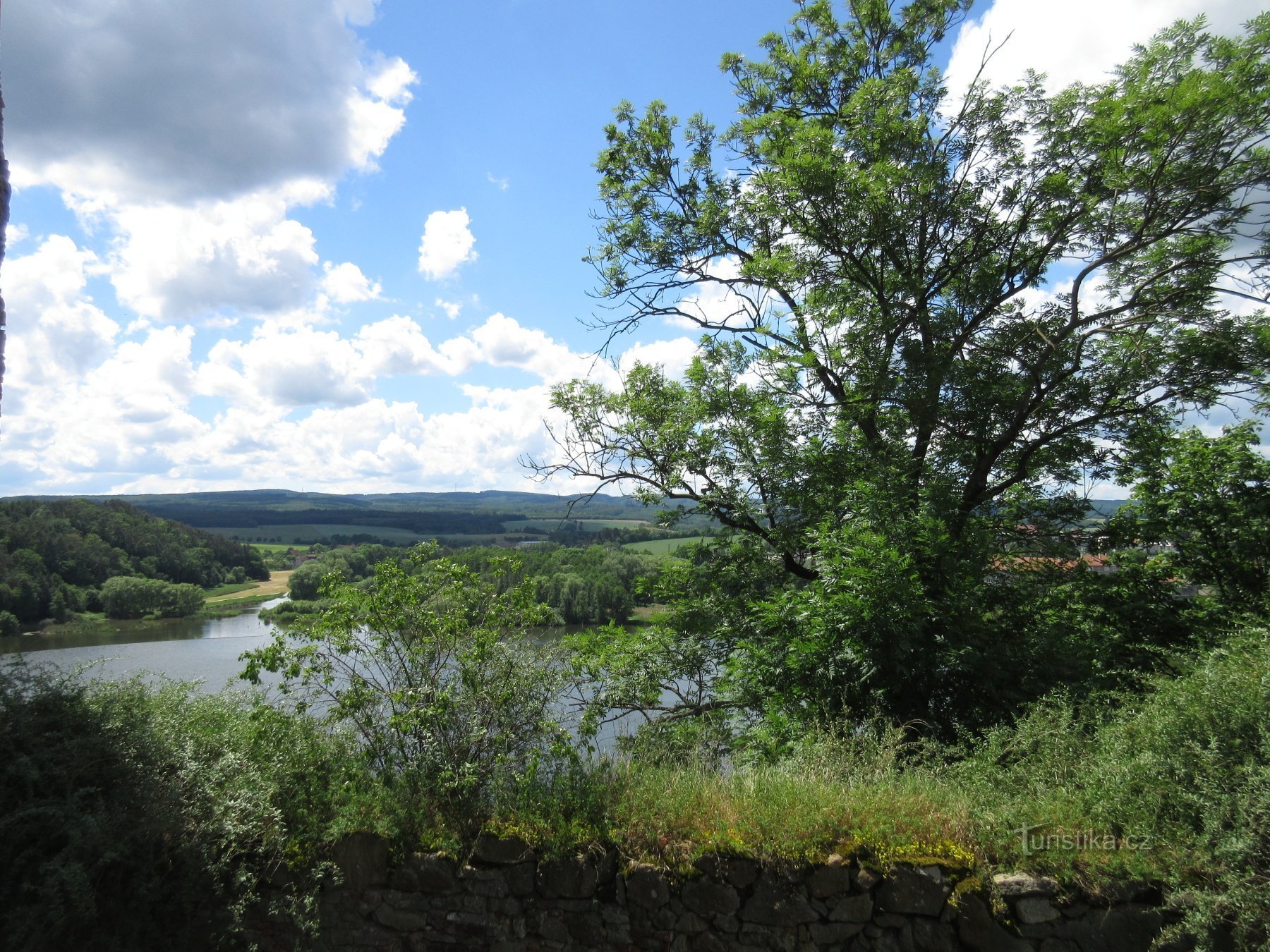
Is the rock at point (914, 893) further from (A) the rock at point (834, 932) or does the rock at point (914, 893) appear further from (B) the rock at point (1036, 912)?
(B) the rock at point (1036, 912)

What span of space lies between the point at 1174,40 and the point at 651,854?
8836 mm

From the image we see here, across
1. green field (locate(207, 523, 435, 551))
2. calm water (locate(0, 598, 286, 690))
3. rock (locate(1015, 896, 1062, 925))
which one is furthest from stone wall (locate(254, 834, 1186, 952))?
green field (locate(207, 523, 435, 551))

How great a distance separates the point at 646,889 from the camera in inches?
139

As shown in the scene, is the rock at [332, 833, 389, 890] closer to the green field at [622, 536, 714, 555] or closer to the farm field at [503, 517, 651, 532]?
the farm field at [503, 517, 651, 532]

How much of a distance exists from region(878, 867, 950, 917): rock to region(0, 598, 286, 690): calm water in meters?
7.99

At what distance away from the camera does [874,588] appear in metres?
Answer: 5.39

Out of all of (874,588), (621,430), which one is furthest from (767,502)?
(874,588)

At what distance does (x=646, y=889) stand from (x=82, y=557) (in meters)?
13.4

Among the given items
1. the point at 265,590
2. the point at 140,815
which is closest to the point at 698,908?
the point at 140,815

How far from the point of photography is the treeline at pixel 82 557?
9359 millimetres

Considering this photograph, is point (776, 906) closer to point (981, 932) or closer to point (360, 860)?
point (981, 932)

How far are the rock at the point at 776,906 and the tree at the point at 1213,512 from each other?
15.0 feet

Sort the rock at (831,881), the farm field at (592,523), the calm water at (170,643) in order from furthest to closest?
the calm water at (170,643) → the farm field at (592,523) → the rock at (831,881)

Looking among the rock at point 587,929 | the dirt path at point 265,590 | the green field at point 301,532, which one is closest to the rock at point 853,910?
the rock at point 587,929
